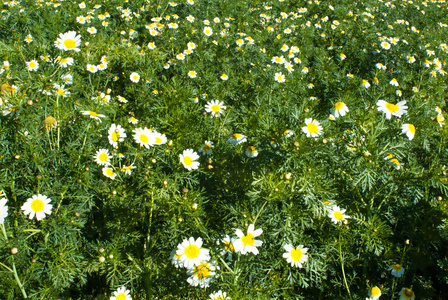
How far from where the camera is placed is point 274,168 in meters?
2.10

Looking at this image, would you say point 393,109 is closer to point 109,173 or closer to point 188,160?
point 188,160

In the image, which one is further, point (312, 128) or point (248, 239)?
point (312, 128)

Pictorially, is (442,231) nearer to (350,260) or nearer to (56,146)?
(350,260)

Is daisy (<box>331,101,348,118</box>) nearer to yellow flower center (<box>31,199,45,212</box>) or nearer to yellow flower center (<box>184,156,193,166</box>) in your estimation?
yellow flower center (<box>184,156,193,166</box>)

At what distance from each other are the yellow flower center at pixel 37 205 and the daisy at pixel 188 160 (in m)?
1.01

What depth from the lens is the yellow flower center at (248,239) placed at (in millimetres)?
1912

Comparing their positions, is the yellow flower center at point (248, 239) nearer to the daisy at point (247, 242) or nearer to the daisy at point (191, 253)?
the daisy at point (247, 242)

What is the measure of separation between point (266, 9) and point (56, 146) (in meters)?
5.89

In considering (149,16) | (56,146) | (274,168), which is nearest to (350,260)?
(274,168)

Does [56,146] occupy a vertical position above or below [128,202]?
above

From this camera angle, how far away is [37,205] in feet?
6.94

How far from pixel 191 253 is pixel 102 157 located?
1149 mm

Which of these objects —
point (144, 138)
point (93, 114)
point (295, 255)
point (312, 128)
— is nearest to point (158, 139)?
point (144, 138)

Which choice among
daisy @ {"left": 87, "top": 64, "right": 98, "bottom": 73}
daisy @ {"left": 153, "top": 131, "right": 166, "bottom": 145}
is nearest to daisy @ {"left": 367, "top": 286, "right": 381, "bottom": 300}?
daisy @ {"left": 153, "top": 131, "right": 166, "bottom": 145}
